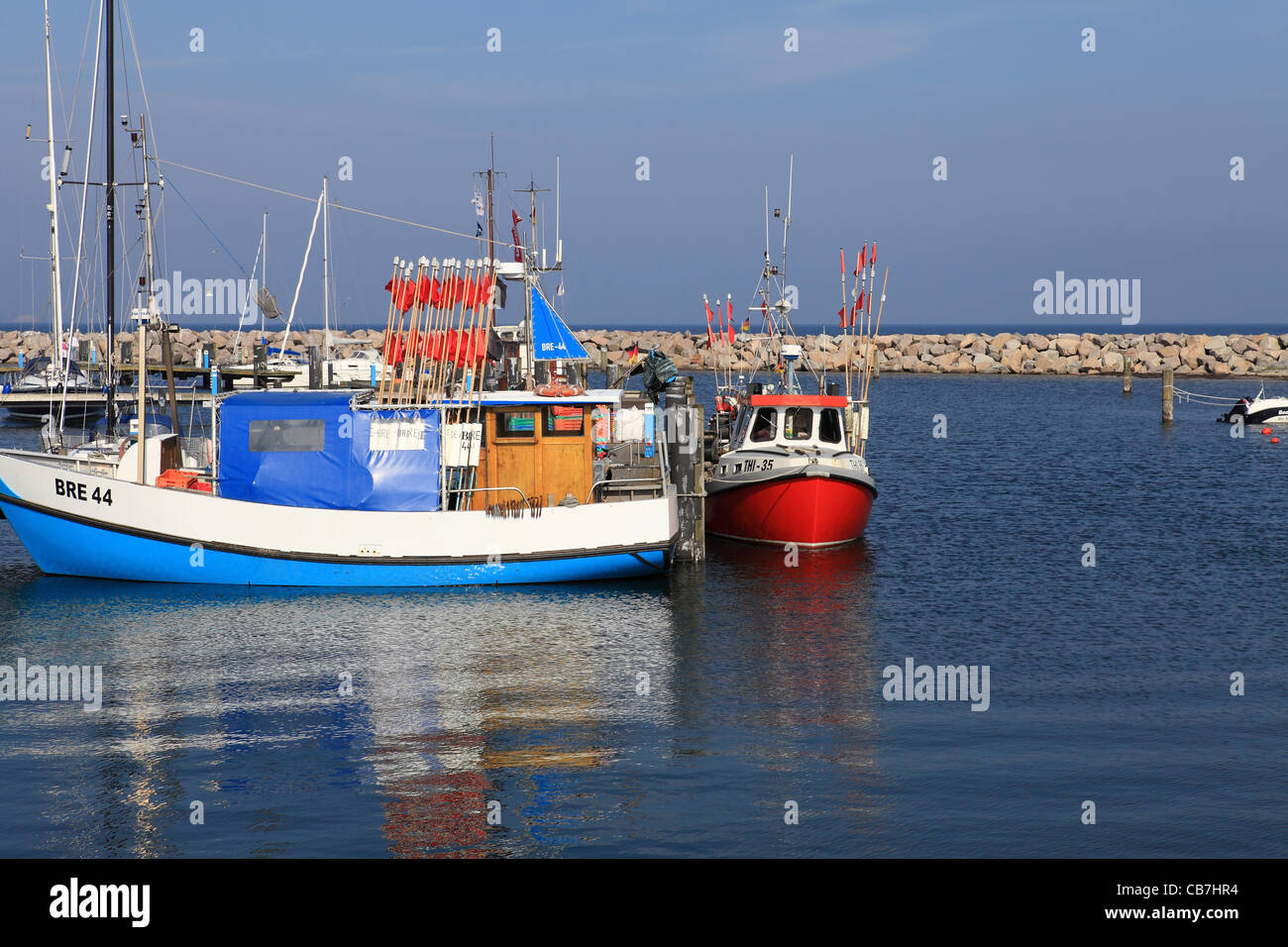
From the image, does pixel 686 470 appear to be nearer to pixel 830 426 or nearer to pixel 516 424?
pixel 516 424

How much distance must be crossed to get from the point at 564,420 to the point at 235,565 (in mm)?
6856

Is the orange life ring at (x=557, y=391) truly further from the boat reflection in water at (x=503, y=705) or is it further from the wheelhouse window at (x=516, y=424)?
the boat reflection in water at (x=503, y=705)

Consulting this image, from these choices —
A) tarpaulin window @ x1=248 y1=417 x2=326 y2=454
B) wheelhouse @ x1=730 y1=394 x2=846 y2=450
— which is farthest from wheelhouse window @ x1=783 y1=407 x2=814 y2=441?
tarpaulin window @ x1=248 y1=417 x2=326 y2=454

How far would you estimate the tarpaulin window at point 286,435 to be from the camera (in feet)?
77.9

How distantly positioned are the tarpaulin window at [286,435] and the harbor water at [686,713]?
2760mm

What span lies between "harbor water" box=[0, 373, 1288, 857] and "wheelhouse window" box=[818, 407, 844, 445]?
9.85 feet

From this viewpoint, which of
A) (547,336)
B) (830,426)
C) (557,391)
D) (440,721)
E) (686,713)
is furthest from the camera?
(830,426)

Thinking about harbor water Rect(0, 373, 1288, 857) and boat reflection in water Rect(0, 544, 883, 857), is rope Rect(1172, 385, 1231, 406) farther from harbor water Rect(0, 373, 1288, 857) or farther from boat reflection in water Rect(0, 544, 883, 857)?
boat reflection in water Rect(0, 544, 883, 857)

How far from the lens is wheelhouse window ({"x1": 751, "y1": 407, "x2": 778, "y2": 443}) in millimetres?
30758

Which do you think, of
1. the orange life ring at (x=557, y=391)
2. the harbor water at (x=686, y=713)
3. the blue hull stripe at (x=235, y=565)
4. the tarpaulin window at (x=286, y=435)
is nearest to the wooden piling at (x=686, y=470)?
the harbor water at (x=686, y=713)

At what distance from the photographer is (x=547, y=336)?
26.0 m

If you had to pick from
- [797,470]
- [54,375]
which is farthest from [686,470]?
[54,375]
